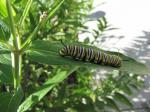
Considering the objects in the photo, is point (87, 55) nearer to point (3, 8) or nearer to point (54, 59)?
point (54, 59)

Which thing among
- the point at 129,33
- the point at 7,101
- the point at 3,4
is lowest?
the point at 129,33

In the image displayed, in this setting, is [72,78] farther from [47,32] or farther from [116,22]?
[116,22]

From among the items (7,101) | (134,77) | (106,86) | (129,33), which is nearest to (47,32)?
(106,86)

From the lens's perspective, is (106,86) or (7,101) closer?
(7,101)

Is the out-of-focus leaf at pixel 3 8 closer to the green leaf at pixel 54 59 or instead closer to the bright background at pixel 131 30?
the green leaf at pixel 54 59

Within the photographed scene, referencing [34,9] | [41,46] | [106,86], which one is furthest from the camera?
[106,86]

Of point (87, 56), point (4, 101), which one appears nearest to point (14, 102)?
point (4, 101)

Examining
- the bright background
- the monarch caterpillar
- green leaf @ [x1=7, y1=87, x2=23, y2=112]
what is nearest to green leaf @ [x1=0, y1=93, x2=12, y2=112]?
green leaf @ [x1=7, y1=87, x2=23, y2=112]

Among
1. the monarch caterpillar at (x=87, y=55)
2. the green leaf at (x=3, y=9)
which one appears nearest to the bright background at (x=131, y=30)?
the monarch caterpillar at (x=87, y=55)
